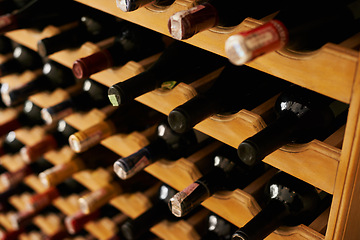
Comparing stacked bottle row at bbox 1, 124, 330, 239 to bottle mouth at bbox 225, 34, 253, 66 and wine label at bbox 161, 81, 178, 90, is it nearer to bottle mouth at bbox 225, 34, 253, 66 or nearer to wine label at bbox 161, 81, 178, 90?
wine label at bbox 161, 81, 178, 90

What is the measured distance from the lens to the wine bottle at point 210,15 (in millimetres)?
614

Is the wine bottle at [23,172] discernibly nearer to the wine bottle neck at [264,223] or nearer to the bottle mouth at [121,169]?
the bottle mouth at [121,169]

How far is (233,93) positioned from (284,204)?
0.23 m

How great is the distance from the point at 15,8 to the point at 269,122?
2.66ft

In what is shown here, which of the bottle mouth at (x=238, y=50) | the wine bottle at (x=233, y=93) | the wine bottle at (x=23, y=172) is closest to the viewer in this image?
the bottle mouth at (x=238, y=50)

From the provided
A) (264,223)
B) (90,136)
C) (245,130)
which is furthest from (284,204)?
(90,136)

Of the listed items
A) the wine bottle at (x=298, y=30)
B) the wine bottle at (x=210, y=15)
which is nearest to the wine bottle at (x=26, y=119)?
the wine bottle at (x=210, y=15)

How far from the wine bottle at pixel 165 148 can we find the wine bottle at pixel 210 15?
0.94ft

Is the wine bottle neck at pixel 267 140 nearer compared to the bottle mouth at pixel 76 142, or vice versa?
the wine bottle neck at pixel 267 140

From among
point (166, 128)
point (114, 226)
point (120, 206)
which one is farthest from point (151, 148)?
point (114, 226)

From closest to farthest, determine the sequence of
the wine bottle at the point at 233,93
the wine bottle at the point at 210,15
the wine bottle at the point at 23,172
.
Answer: the wine bottle at the point at 210,15, the wine bottle at the point at 233,93, the wine bottle at the point at 23,172

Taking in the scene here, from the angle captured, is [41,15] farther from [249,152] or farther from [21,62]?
Answer: [249,152]

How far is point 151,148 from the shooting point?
0.91m

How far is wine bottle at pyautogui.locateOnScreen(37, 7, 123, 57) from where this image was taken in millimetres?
961
